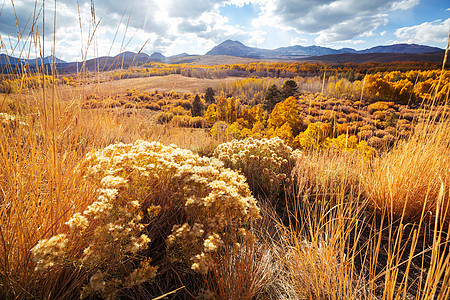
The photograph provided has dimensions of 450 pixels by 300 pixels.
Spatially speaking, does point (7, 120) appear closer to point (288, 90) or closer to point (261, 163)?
point (261, 163)

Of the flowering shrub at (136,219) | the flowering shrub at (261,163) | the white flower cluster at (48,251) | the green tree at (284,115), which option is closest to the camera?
the white flower cluster at (48,251)

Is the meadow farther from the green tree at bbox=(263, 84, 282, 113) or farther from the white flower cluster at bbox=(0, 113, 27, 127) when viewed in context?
the green tree at bbox=(263, 84, 282, 113)

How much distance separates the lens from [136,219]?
3.67 ft

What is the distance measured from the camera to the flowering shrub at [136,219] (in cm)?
98

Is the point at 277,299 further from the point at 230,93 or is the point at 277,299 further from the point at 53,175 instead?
the point at 230,93

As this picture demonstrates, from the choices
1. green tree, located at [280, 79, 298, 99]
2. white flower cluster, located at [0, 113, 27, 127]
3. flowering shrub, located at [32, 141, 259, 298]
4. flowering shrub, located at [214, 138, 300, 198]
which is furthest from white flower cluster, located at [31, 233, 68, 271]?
green tree, located at [280, 79, 298, 99]

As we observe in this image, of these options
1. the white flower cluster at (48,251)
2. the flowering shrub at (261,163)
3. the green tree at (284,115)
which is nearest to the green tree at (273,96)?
the green tree at (284,115)

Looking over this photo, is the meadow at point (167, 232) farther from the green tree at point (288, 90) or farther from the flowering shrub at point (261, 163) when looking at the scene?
the green tree at point (288, 90)

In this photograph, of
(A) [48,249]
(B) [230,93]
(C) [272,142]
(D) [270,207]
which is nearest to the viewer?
(A) [48,249]

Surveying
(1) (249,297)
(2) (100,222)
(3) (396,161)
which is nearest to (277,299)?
(1) (249,297)

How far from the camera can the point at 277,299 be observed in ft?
4.57

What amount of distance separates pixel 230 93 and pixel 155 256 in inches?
1392

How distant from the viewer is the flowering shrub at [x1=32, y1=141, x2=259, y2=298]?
0.98 m

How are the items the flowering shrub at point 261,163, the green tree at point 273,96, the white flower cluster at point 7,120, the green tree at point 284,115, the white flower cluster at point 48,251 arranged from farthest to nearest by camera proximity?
the green tree at point 273,96 < the green tree at point 284,115 < the flowering shrub at point 261,163 < the white flower cluster at point 7,120 < the white flower cluster at point 48,251
